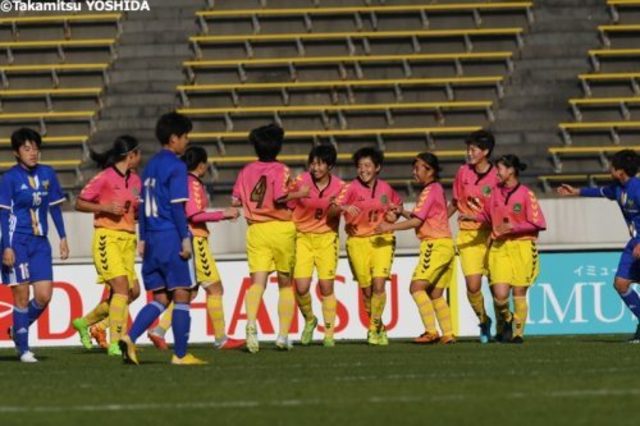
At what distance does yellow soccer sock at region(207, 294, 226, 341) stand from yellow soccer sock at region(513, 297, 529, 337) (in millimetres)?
2936

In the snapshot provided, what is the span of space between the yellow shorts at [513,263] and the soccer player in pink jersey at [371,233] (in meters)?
1.07

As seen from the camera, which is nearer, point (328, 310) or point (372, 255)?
point (372, 255)

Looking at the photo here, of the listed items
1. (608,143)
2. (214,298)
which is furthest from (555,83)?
(214,298)

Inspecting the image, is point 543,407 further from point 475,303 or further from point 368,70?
point 368,70

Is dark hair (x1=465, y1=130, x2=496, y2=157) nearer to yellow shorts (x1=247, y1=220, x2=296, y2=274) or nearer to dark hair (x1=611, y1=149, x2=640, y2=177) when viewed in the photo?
dark hair (x1=611, y1=149, x2=640, y2=177)

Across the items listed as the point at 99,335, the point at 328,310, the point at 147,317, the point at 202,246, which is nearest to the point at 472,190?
the point at 328,310

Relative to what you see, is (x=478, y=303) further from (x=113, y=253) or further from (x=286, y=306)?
(x=113, y=253)

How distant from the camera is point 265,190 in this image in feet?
51.5

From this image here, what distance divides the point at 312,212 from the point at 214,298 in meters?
1.53

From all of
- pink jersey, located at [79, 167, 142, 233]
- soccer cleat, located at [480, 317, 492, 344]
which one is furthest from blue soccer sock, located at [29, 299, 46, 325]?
soccer cleat, located at [480, 317, 492, 344]

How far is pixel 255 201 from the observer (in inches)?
620

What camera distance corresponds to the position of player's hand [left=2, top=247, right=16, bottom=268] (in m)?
14.2

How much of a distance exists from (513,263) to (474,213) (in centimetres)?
66

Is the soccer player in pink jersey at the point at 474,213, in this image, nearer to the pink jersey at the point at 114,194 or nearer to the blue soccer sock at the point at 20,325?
the pink jersey at the point at 114,194
